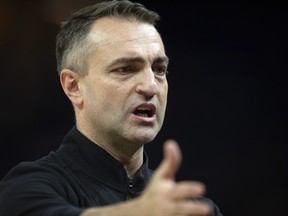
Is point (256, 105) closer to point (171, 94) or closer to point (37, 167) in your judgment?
point (171, 94)

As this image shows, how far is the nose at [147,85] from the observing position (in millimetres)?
1276

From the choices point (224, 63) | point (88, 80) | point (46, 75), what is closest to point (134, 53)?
point (88, 80)

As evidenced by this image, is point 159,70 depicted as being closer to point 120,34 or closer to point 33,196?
point 120,34

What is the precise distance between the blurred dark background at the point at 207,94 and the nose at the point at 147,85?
1.26m

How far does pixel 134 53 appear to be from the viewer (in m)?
1.30

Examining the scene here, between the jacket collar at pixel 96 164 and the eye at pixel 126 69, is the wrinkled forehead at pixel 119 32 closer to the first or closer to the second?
the eye at pixel 126 69

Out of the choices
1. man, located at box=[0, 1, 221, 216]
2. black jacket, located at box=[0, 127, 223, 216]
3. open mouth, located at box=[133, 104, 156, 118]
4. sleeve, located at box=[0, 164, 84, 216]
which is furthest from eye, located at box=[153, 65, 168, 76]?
sleeve, located at box=[0, 164, 84, 216]

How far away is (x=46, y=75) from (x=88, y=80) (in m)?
1.28

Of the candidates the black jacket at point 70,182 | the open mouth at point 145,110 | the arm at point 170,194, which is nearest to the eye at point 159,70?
the open mouth at point 145,110

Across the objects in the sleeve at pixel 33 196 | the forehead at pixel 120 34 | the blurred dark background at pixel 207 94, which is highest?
the forehead at pixel 120 34

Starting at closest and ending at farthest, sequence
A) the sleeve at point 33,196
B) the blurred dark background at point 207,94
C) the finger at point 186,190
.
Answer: the finger at point 186,190 < the sleeve at point 33,196 < the blurred dark background at point 207,94

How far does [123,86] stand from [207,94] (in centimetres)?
148

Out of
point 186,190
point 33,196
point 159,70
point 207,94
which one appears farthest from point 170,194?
point 207,94

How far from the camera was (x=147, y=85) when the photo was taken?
1280mm
